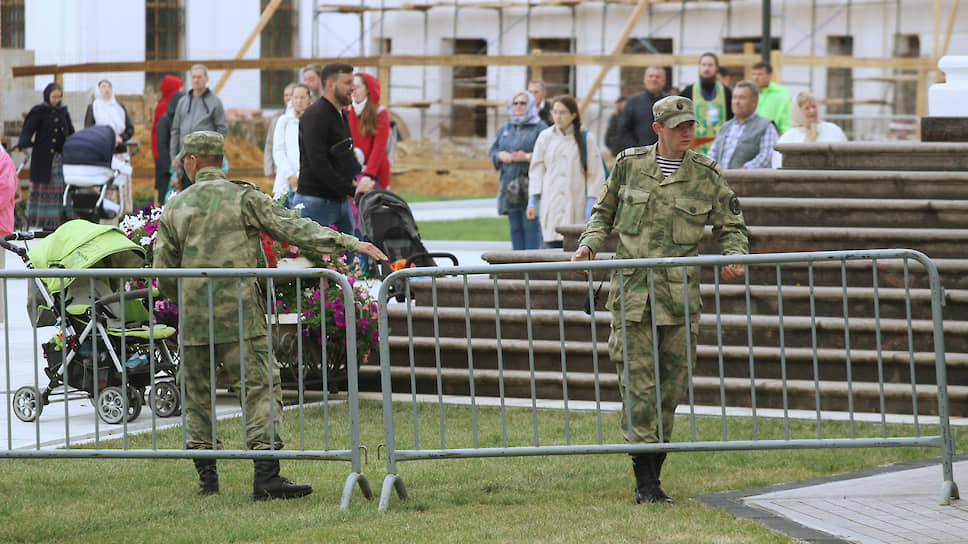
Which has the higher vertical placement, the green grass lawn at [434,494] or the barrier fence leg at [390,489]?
the barrier fence leg at [390,489]

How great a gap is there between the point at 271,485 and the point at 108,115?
1704cm

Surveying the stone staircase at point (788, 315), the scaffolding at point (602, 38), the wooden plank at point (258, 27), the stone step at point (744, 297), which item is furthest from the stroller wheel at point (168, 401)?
the wooden plank at point (258, 27)

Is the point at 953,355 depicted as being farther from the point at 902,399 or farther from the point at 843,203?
the point at 843,203

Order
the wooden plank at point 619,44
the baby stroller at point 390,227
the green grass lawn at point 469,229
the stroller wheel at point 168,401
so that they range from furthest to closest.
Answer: the wooden plank at point 619,44
the green grass lawn at point 469,229
the baby stroller at point 390,227
the stroller wheel at point 168,401

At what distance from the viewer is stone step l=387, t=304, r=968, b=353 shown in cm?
961

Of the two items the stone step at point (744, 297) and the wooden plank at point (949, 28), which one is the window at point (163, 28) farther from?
the stone step at point (744, 297)

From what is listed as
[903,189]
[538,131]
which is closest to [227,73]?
[538,131]

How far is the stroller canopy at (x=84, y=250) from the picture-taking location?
8.80 meters

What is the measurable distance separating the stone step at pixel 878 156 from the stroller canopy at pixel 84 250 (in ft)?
17.0

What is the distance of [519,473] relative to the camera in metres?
7.66

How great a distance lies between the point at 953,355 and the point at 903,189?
2.11 m

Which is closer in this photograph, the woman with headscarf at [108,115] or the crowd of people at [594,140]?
the crowd of people at [594,140]

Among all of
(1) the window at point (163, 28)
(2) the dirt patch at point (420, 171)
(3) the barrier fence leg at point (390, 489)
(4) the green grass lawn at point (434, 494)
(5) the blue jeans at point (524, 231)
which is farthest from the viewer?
A: (1) the window at point (163, 28)

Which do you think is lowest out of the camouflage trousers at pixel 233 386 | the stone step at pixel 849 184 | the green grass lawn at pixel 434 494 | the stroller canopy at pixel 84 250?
the green grass lawn at pixel 434 494
